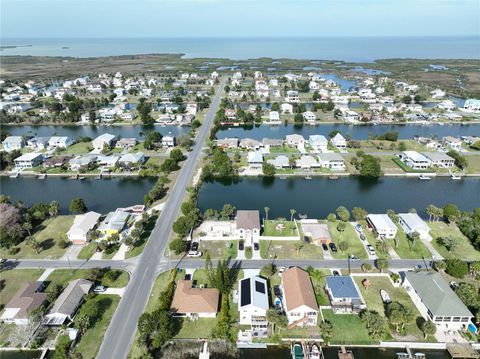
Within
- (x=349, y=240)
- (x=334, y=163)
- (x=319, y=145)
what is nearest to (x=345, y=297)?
(x=349, y=240)

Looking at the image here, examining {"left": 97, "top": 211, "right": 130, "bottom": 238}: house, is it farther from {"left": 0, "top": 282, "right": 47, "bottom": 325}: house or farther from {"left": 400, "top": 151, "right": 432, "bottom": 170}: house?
{"left": 400, "top": 151, "right": 432, "bottom": 170}: house

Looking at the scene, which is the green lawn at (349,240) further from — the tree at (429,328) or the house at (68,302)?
the house at (68,302)

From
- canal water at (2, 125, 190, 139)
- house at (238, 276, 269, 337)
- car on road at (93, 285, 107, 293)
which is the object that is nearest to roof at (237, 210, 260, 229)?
house at (238, 276, 269, 337)

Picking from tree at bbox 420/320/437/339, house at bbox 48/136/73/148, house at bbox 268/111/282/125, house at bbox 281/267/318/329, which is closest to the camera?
tree at bbox 420/320/437/339

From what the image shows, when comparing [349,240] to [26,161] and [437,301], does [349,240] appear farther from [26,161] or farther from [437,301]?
[26,161]

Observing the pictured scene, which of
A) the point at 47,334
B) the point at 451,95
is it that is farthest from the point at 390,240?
the point at 451,95

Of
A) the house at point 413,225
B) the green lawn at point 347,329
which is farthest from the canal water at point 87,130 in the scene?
the green lawn at point 347,329
